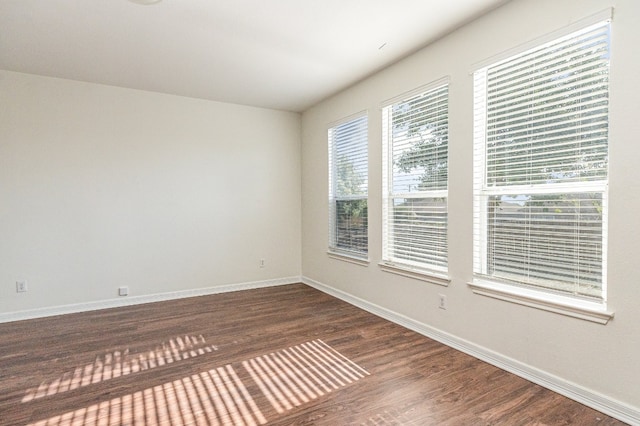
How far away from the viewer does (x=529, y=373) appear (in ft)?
7.64

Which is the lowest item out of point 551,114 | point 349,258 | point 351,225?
point 349,258

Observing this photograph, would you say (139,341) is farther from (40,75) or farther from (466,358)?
(40,75)

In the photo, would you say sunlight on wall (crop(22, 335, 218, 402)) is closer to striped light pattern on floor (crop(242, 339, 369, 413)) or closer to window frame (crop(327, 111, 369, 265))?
striped light pattern on floor (crop(242, 339, 369, 413))

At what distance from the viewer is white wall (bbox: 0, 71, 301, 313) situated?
371 cm

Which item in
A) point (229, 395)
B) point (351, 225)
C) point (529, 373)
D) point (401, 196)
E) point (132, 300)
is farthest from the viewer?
point (351, 225)

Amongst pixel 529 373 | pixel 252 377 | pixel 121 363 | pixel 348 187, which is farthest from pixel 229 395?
pixel 348 187

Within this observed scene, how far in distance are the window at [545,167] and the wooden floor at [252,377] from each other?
0.79m

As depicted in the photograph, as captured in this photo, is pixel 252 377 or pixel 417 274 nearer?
pixel 252 377

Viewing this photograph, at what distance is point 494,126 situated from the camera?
102 inches

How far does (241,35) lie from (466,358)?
3321mm

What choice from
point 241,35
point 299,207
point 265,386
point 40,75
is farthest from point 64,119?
point 265,386

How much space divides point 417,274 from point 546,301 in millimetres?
1170

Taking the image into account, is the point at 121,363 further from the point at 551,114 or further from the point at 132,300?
the point at 551,114

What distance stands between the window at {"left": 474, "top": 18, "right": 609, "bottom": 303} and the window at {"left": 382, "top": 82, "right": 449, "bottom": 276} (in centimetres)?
37
